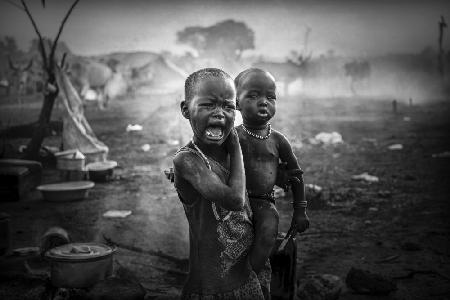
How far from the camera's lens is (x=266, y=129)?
2.38 metres

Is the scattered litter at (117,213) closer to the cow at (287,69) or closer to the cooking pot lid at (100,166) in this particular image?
the cooking pot lid at (100,166)

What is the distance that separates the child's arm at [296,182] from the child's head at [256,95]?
Answer: 254 mm

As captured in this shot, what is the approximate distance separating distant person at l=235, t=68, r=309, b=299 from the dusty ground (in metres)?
2.41

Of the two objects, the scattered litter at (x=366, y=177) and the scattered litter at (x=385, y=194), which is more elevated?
the scattered litter at (x=366, y=177)

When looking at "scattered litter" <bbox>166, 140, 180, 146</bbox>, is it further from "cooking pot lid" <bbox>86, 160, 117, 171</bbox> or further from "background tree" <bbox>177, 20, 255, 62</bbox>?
"background tree" <bbox>177, 20, 255, 62</bbox>

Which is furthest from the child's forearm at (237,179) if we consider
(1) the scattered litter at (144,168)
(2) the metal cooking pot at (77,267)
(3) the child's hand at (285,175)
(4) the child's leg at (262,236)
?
(1) the scattered litter at (144,168)

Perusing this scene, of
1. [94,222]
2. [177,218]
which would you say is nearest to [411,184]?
[177,218]

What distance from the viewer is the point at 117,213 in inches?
310

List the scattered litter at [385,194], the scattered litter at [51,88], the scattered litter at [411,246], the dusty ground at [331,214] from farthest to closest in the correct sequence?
the scattered litter at [51,88]
the scattered litter at [385,194]
the scattered litter at [411,246]
the dusty ground at [331,214]

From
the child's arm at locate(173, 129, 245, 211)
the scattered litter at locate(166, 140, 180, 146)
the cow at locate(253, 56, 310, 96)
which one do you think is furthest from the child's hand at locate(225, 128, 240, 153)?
the cow at locate(253, 56, 310, 96)

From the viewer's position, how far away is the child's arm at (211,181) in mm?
1814

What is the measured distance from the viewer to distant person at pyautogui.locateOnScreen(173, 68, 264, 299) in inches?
72.6

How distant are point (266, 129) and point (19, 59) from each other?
33.1m

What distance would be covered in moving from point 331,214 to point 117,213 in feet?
13.6
